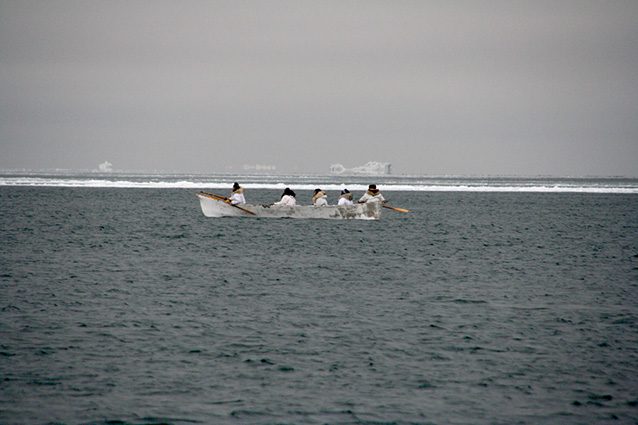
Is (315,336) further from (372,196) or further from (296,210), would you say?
(372,196)

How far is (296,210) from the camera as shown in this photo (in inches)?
1730

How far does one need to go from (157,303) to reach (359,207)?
2746 centimetres

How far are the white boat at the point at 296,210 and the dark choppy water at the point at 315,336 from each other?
42.5 ft

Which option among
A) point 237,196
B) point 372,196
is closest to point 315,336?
point 372,196

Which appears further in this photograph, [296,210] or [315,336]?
[296,210]

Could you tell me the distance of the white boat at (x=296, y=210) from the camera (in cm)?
4350

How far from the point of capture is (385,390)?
1045 centimetres

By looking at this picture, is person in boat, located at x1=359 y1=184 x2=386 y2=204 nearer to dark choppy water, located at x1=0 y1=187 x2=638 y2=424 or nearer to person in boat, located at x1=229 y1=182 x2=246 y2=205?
person in boat, located at x1=229 y1=182 x2=246 y2=205

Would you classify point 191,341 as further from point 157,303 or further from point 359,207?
point 359,207

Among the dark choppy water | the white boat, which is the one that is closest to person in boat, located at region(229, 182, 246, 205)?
the white boat

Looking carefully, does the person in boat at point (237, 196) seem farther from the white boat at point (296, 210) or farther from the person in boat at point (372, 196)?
the person in boat at point (372, 196)

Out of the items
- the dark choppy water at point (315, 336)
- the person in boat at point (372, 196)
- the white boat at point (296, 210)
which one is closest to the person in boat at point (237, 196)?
the white boat at point (296, 210)

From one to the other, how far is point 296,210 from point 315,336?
99.3 ft

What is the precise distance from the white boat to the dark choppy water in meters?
12.9
